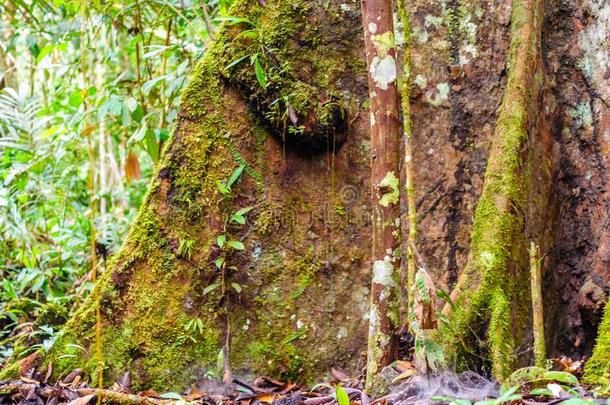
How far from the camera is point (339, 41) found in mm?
3801

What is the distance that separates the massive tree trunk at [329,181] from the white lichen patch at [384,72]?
2.31ft

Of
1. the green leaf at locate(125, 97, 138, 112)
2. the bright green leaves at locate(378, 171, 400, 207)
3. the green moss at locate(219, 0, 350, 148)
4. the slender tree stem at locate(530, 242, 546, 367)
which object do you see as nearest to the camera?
the slender tree stem at locate(530, 242, 546, 367)

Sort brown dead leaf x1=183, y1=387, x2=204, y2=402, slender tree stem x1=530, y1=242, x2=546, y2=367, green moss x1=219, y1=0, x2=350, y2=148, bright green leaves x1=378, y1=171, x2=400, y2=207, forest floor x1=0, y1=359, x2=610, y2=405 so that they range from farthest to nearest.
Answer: green moss x1=219, y1=0, x2=350, y2=148 < brown dead leaf x1=183, y1=387, x2=204, y2=402 < bright green leaves x1=378, y1=171, x2=400, y2=207 < slender tree stem x1=530, y1=242, x2=546, y2=367 < forest floor x1=0, y1=359, x2=610, y2=405

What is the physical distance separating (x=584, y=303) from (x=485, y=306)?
0.78m

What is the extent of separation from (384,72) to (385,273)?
2.75 feet

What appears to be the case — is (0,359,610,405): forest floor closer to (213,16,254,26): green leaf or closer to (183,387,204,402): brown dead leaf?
(183,387,204,402): brown dead leaf

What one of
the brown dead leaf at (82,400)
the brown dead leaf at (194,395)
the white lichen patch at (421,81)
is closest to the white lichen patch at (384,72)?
the white lichen patch at (421,81)

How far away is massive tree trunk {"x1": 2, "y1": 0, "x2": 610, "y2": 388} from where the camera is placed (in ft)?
11.4

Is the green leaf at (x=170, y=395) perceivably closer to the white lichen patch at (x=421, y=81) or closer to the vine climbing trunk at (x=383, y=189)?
the vine climbing trunk at (x=383, y=189)

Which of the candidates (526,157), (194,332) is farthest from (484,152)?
(194,332)

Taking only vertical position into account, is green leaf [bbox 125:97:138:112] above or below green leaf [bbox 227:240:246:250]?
above

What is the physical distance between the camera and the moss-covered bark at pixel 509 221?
2963 mm

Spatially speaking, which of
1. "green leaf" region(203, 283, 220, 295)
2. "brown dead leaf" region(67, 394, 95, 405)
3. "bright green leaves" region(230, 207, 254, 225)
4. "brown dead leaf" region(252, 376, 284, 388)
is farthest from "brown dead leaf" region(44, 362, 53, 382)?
"bright green leaves" region(230, 207, 254, 225)

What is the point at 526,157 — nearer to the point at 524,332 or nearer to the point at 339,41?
the point at 524,332
